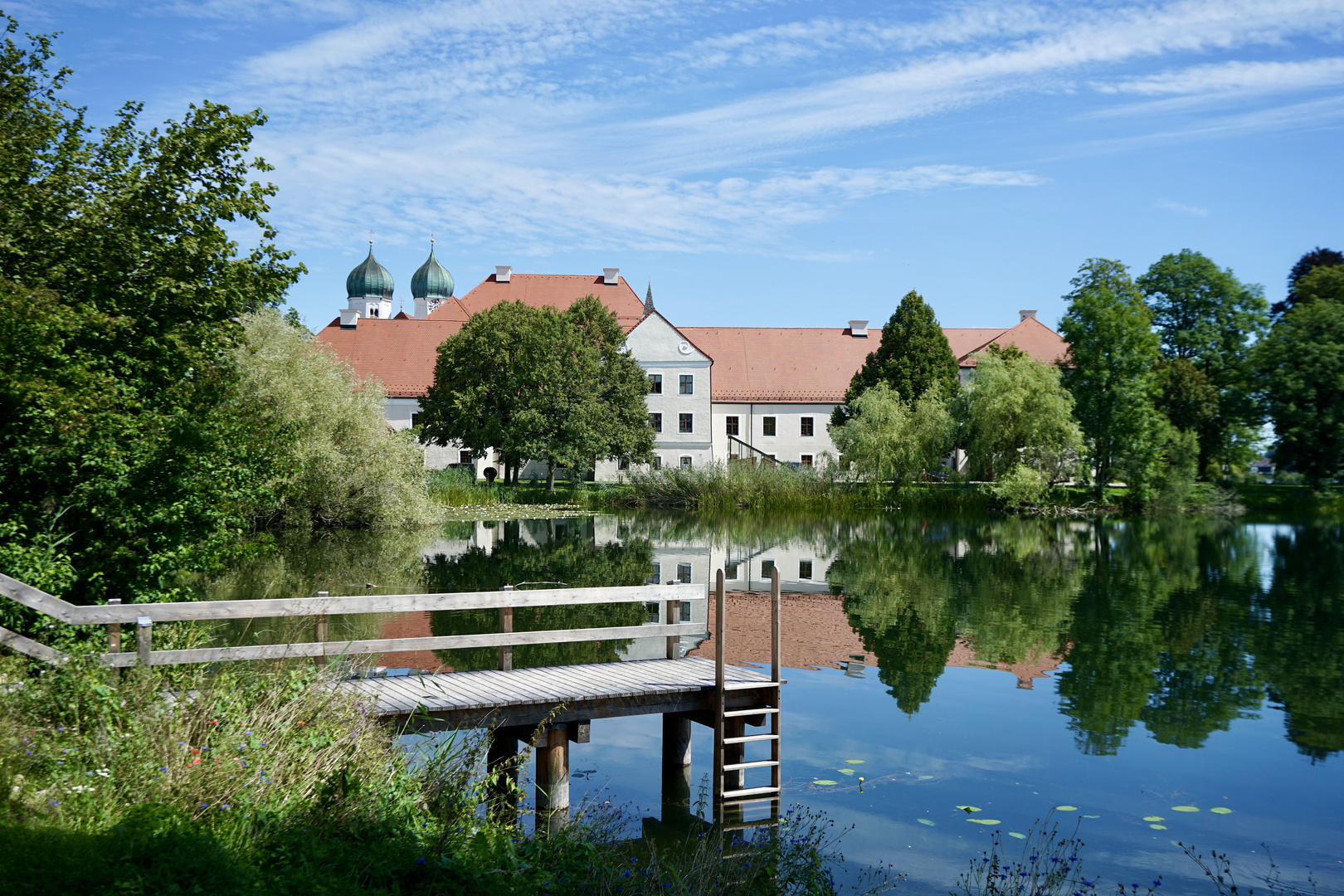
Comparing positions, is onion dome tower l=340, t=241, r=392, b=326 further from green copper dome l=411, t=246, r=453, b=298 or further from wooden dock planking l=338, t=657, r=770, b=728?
wooden dock planking l=338, t=657, r=770, b=728

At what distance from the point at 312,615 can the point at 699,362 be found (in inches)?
1988

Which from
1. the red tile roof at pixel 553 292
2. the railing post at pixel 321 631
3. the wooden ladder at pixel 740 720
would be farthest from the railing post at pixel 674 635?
the red tile roof at pixel 553 292

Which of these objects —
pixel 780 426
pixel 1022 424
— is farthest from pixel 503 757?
pixel 780 426

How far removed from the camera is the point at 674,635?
10.3 metres

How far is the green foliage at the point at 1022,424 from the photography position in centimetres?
4309

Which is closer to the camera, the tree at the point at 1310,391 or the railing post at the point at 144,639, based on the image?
the railing post at the point at 144,639

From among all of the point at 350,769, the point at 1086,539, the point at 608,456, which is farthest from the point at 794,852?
the point at 608,456

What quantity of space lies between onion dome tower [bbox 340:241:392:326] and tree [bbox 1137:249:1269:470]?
195 feet

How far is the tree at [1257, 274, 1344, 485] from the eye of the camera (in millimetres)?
47125

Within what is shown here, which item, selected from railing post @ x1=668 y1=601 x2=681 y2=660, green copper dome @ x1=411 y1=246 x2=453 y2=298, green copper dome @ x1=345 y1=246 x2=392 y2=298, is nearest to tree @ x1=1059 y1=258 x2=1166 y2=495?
railing post @ x1=668 y1=601 x2=681 y2=660

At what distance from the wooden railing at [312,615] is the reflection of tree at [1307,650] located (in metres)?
7.21

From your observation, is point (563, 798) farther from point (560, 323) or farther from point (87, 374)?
point (560, 323)

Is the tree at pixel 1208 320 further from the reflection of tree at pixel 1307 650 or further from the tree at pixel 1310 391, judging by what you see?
the reflection of tree at pixel 1307 650

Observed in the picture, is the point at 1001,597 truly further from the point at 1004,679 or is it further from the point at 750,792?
the point at 750,792
